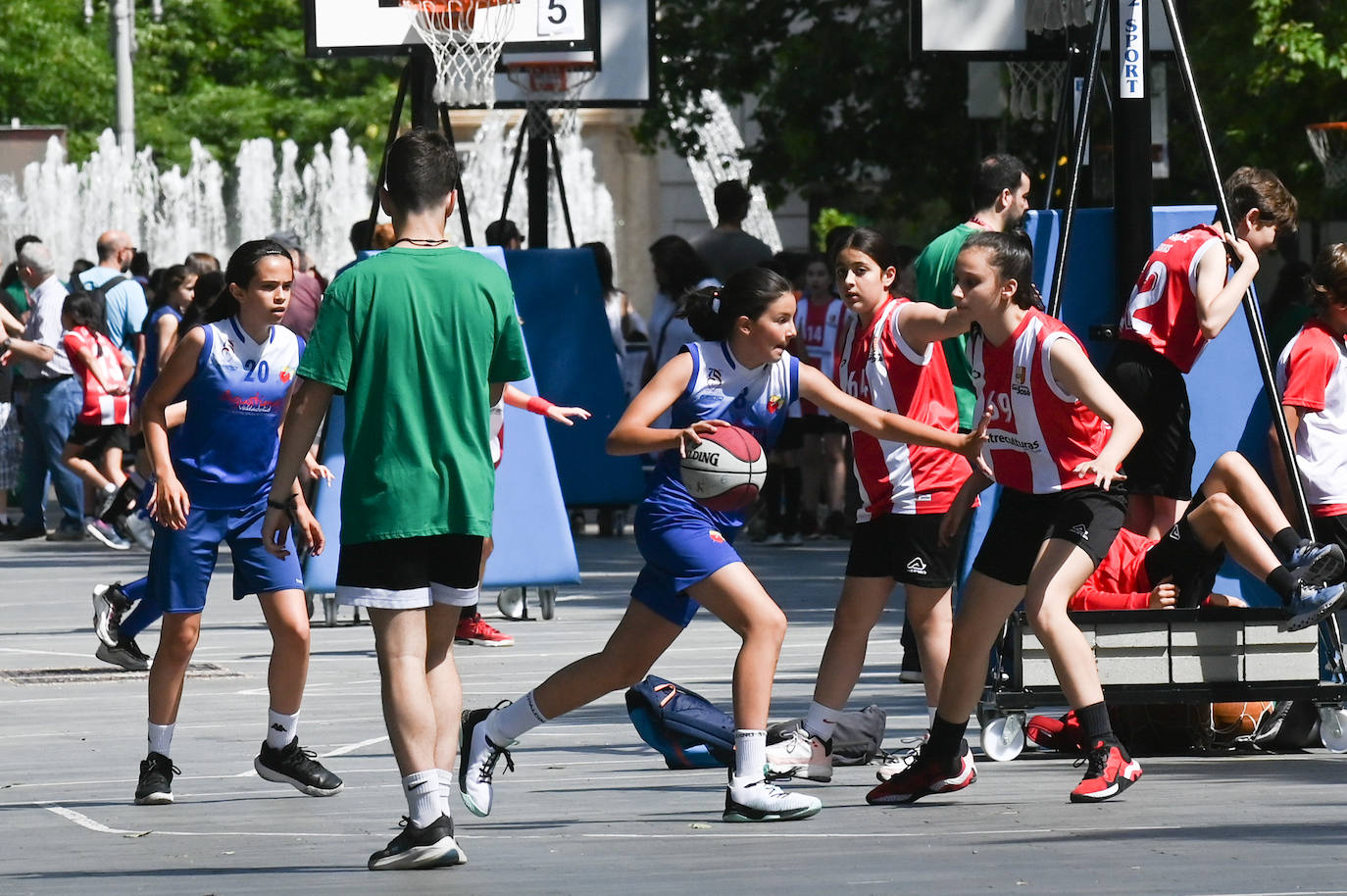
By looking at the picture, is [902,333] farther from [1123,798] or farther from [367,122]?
[367,122]

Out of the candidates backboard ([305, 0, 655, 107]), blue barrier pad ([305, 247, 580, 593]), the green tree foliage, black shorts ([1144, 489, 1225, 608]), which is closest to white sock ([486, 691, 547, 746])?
black shorts ([1144, 489, 1225, 608])

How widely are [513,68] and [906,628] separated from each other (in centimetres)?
999

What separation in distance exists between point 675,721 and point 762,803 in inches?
49.4

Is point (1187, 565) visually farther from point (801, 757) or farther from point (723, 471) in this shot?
point (723, 471)

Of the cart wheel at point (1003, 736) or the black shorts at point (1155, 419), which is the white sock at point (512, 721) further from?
the black shorts at point (1155, 419)

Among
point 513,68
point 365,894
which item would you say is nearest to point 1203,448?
point 365,894

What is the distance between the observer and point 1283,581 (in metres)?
8.86

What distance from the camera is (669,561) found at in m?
7.66

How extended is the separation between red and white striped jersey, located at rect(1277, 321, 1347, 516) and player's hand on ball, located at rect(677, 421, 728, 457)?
284cm

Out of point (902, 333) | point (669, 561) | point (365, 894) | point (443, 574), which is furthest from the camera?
point (902, 333)

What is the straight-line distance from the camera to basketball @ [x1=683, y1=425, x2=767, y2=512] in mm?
7680

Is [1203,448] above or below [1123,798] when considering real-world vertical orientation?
above

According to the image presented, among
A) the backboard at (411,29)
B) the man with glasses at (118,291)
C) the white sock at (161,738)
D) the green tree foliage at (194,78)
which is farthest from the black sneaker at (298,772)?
the green tree foliage at (194,78)

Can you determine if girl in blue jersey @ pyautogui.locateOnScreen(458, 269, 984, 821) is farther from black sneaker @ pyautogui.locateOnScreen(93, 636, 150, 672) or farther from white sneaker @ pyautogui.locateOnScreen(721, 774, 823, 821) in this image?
black sneaker @ pyautogui.locateOnScreen(93, 636, 150, 672)
